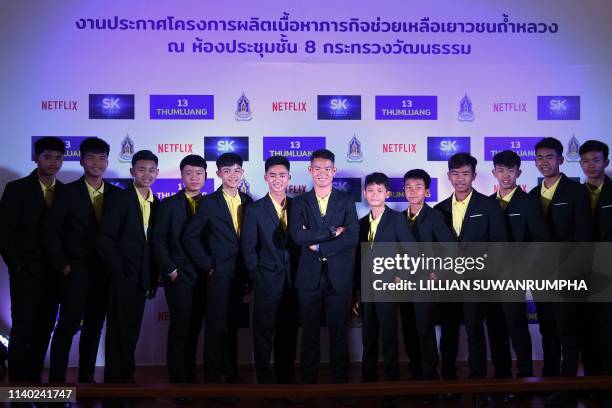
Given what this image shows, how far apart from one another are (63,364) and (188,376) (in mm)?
773

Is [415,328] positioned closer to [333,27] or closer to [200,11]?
[333,27]

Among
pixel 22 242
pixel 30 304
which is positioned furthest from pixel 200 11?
pixel 30 304

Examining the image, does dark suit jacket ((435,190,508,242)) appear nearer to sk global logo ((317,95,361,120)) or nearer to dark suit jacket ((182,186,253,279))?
sk global logo ((317,95,361,120))

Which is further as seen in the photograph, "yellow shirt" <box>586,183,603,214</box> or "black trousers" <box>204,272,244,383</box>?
"yellow shirt" <box>586,183,603,214</box>

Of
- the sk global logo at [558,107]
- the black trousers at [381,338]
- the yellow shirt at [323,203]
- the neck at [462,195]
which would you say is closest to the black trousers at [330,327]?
the black trousers at [381,338]

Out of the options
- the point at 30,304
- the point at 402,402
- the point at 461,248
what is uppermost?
the point at 461,248

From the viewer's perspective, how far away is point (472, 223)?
3.79 meters

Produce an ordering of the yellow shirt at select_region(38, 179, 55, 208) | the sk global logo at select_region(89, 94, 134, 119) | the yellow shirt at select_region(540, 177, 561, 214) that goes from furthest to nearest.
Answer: the sk global logo at select_region(89, 94, 134, 119)
the yellow shirt at select_region(540, 177, 561, 214)
the yellow shirt at select_region(38, 179, 55, 208)

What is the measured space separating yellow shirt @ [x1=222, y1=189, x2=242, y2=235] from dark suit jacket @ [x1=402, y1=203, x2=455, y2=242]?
109 centimetres

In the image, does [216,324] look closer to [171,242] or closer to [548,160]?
[171,242]

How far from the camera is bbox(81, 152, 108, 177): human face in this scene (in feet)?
12.3

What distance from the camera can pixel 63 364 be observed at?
3.60 meters

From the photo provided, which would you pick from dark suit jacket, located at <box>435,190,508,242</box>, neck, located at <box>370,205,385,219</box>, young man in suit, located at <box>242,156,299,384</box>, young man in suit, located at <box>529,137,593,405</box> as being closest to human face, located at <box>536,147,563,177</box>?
young man in suit, located at <box>529,137,593,405</box>

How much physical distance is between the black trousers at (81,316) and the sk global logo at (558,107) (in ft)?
11.5
